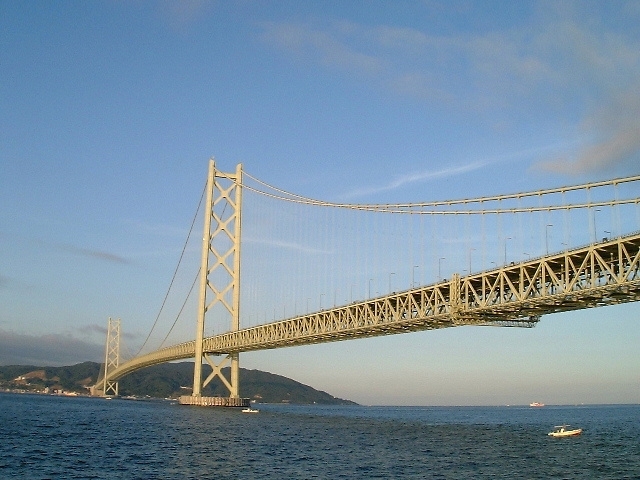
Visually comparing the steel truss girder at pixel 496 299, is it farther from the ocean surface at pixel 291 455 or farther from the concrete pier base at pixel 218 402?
the concrete pier base at pixel 218 402

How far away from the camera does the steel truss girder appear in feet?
116

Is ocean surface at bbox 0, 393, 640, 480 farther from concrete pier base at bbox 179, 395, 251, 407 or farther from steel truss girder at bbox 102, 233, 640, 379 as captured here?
concrete pier base at bbox 179, 395, 251, 407

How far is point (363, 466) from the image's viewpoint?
98.1 ft

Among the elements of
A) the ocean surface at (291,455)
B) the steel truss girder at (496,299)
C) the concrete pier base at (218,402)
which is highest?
the steel truss girder at (496,299)

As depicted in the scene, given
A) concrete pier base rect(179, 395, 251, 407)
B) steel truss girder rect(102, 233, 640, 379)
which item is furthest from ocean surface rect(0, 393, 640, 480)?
concrete pier base rect(179, 395, 251, 407)

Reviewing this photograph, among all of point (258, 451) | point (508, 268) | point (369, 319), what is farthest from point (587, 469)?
point (369, 319)

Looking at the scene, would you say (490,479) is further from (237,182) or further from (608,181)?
(237,182)

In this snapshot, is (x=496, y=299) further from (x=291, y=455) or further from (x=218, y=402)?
(x=218, y=402)

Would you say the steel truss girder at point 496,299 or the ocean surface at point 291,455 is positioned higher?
the steel truss girder at point 496,299

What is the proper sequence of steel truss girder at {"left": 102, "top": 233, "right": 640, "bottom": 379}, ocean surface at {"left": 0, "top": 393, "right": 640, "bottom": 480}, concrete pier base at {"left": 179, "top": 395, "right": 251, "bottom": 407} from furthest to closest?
concrete pier base at {"left": 179, "top": 395, "right": 251, "bottom": 407} → steel truss girder at {"left": 102, "top": 233, "right": 640, "bottom": 379} → ocean surface at {"left": 0, "top": 393, "right": 640, "bottom": 480}

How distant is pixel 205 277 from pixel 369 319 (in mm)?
28734

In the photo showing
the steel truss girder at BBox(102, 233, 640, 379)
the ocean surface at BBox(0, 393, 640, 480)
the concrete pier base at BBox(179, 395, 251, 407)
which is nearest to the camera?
the ocean surface at BBox(0, 393, 640, 480)

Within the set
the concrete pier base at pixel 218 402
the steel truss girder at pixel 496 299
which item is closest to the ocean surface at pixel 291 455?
the steel truss girder at pixel 496 299

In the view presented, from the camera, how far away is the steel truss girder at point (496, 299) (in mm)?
35281
